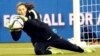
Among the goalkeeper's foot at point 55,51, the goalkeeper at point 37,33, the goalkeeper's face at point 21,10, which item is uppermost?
the goalkeeper's face at point 21,10

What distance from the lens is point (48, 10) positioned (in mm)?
10461

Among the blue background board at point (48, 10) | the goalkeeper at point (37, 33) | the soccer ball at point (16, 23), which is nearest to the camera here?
the soccer ball at point (16, 23)

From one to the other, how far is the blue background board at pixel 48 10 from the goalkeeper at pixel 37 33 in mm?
4635

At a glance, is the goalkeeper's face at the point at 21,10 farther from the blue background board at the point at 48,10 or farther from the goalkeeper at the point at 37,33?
the blue background board at the point at 48,10

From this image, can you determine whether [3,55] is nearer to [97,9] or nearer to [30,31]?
[30,31]

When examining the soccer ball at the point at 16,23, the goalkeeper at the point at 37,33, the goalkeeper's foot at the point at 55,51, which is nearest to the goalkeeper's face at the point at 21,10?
the goalkeeper at the point at 37,33

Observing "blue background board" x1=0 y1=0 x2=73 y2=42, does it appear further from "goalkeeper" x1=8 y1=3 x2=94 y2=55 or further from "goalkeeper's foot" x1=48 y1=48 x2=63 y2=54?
"goalkeeper" x1=8 y1=3 x2=94 y2=55

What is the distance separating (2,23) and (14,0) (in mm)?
659

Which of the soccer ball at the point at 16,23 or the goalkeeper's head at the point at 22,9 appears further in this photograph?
the goalkeeper's head at the point at 22,9

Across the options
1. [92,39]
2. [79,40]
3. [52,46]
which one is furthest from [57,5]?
[52,46]

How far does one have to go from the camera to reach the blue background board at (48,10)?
10344mm

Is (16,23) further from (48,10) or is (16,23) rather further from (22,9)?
(48,10)

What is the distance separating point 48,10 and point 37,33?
196 inches

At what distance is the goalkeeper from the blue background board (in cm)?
464
